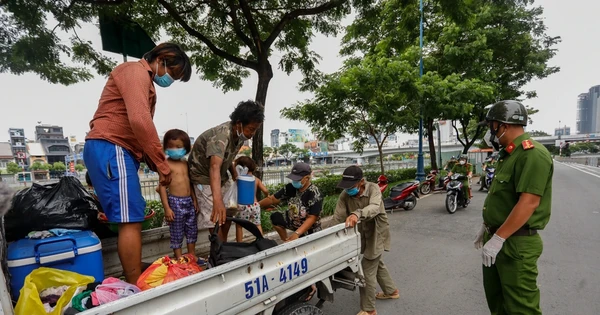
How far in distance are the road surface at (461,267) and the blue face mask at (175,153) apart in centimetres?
197

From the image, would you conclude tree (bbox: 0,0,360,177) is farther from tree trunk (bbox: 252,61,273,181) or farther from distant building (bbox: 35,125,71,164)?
distant building (bbox: 35,125,71,164)

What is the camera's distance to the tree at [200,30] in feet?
15.6

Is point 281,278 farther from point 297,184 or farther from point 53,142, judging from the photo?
point 53,142

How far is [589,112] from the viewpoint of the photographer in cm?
10588

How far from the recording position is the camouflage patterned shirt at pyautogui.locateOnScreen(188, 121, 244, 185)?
2436 mm

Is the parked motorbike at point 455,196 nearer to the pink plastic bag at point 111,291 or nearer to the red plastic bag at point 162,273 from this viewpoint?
the red plastic bag at point 162,273

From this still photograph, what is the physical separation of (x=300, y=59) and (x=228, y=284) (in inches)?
243

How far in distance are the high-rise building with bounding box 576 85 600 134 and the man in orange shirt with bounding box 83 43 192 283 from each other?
417ft

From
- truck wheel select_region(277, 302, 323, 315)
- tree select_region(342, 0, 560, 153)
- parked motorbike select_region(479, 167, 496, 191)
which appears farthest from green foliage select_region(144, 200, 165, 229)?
parked motorbike select_region(479, 167, 496, 191)

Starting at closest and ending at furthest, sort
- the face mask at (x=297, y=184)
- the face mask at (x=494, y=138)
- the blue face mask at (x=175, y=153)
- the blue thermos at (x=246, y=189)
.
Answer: the face mask at (x=494, y=138)
the blue face mask at (x=175, y=153)
the face mask at (x=297, y=184)
the blue thermos at (x=246, y=189)

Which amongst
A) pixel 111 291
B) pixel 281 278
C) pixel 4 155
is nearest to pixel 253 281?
pixel 281 278

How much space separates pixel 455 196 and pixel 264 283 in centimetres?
689

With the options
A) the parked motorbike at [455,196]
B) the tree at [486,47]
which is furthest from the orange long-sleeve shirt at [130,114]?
the tree at [486,47]

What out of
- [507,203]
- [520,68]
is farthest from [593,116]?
[507,203]
